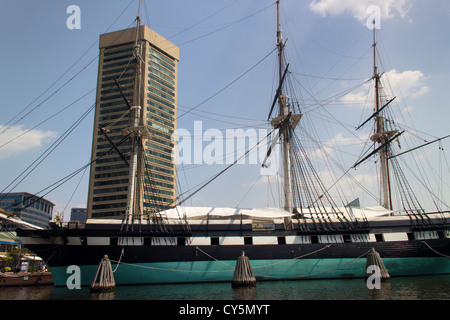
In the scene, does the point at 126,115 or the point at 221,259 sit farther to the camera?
the point at 126,115

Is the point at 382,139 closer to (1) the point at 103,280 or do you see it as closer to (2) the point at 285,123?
(2) the point at 285,123

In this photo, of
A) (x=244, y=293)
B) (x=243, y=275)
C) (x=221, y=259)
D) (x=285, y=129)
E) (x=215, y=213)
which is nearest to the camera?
(x=244, y=293)

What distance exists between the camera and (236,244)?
2219cm

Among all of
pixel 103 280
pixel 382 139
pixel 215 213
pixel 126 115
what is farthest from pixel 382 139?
pixel 126 115

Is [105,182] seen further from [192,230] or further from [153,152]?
[192,230]

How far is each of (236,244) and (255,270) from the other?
2.20 metres

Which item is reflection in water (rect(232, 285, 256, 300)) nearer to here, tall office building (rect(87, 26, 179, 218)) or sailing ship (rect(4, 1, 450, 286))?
sailing ship (rect(4, 1, 450, 286))

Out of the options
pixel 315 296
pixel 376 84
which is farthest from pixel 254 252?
pixel 376 84

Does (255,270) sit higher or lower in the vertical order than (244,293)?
higher

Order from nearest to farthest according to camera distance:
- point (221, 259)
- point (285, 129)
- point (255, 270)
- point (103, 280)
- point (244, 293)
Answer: point (244, 293)
point (103, 280)
point (221, 259)
point (255, 270)
point (285, 129)

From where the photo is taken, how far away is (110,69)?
99125 mm

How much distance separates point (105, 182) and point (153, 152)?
1615 centimetres

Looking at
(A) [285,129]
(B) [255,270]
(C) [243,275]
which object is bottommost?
(B) [255,270]
